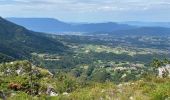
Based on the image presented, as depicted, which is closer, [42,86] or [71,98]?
[71,98]

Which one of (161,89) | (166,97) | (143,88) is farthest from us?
(143,88)

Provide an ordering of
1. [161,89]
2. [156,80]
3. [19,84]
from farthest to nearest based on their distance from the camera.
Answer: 1. [19,84]
2. [156,80]
3. [161,89]

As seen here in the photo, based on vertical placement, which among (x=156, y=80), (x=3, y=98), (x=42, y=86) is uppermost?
(x=156, y=80)

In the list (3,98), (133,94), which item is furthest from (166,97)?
(3,98)

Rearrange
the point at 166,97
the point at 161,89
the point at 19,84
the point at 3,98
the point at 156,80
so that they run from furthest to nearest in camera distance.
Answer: the point at 19,84, the point at 3,98, the point at 156,80, the point at 161,89, the point at 166,97

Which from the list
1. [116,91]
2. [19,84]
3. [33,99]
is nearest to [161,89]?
[116,91]

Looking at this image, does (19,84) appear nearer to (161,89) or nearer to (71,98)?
(71,98)

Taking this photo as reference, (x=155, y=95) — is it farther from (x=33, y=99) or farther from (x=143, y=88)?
(x=33, y=99)

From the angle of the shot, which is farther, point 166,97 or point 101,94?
point 101,94

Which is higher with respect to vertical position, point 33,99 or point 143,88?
point 143,88
